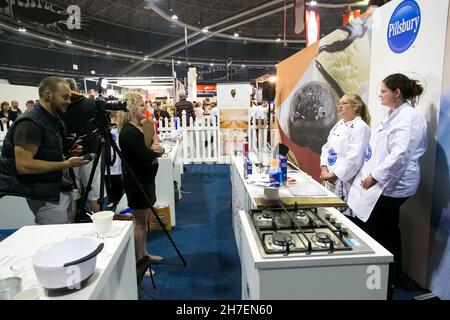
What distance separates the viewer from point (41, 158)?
5.65ft

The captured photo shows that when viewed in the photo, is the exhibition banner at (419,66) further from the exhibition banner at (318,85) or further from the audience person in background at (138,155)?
the audience person in background at (138,155)

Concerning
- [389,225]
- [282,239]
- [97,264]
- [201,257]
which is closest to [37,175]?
[97,264]

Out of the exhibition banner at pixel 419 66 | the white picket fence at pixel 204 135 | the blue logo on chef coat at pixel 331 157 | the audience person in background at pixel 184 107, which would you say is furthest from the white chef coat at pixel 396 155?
the audience person in background at pixel 184 107

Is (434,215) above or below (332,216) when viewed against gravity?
below

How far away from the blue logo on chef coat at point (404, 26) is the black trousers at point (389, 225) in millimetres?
1130

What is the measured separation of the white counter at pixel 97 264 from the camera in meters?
0.98

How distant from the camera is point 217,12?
42.4 feet

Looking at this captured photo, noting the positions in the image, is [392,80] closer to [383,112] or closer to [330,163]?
[383,112]

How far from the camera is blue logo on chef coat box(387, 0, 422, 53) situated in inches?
84.0

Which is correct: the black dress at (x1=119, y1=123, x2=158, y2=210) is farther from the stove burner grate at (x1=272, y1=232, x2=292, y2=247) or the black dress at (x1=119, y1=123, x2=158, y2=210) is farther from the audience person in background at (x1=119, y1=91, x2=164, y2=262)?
the stove burner grate at (x1=272, y1=232, x2=292, y2=247)

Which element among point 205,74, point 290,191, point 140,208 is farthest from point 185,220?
point 205,74

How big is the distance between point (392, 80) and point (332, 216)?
1098 millimetres

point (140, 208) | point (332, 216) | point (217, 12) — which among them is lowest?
point (140, 208)

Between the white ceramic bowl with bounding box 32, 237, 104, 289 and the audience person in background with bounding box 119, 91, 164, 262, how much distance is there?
3.75ft
